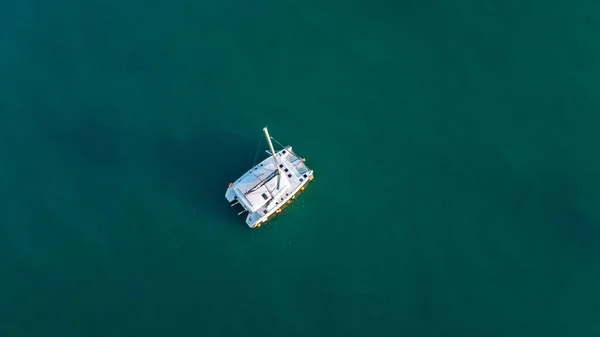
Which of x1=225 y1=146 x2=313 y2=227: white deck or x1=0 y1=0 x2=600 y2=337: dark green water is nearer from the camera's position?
x1=0 y1=0 x2=600 y2=337: dark green water

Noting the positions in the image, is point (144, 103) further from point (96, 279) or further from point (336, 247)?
point (336, 247)

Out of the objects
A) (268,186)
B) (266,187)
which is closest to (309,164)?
(268,186)

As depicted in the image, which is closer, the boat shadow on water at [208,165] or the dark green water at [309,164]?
the dark green water at [309,164]

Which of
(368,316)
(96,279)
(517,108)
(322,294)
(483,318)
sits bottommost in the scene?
(483,318)

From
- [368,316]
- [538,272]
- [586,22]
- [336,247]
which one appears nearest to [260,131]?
[336,247]

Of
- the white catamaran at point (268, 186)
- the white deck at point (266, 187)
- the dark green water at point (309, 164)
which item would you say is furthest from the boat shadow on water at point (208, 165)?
the white deck at point (266, 187)

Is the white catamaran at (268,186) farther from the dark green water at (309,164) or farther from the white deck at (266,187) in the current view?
the dark green water at (309,164)

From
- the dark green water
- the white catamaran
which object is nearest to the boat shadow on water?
the dark green water

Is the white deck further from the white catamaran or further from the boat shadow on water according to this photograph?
the boat shadow on water
